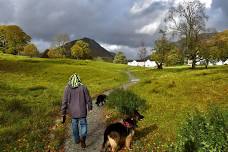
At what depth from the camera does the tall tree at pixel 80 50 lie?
511ft

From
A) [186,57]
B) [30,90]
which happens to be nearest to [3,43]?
[186,57]

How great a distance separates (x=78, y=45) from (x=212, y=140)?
153 m

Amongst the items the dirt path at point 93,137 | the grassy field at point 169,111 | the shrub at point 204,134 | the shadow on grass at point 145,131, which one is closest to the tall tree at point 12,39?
the grassy field at point 169,111

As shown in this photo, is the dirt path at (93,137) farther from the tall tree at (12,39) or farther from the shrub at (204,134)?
the tall tree at (12,39)

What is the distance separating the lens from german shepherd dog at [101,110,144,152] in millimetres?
11758

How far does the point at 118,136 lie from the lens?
11984mm

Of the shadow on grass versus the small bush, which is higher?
the small bush

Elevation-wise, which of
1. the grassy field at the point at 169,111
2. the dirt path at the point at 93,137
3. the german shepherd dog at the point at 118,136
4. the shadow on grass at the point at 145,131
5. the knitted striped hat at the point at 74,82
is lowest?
the dirt path at the point at 93,137

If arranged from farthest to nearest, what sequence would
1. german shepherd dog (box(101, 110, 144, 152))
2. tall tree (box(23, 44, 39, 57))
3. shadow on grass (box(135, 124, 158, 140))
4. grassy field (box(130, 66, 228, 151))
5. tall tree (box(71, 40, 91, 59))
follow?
tall tree (box(71, 40, 91, 59))
tall tree (box(23, 44, 39, 57))
shadow on grass (box(135, 124, 158, 140))
grassy field (box(130, 66, 228, 151))
german shepherd dog (box(101, 110, 144, 152))

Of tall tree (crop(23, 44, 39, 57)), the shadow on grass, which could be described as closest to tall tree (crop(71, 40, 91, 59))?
tall tree (crop(23, 44, 39, 57))

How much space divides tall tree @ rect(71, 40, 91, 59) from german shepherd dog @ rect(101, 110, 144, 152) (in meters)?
144

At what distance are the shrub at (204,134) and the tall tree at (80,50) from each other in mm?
146680

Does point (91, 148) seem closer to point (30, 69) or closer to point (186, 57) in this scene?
point (30, 69)

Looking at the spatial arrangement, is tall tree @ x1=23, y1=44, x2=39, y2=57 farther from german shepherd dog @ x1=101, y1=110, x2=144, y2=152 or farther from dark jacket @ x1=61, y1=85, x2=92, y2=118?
german shepherd dog @ x1=101, y1=110, x2=144, y2=152
